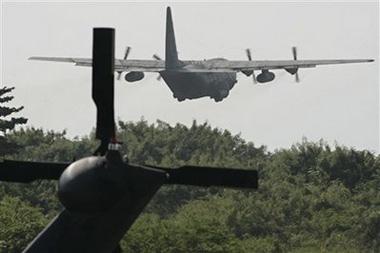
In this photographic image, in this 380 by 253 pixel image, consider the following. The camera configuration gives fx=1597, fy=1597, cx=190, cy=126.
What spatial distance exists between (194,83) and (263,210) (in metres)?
34.4

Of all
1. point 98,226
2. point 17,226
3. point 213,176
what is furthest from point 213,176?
point 17,226

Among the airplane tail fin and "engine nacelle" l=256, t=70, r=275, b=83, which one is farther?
the airplane tail fin

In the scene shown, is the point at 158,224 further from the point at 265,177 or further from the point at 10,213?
the point at 265,177

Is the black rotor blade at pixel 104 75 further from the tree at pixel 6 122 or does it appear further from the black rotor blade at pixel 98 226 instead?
the tree at pixel 6 122

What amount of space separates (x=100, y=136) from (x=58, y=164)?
4.16ft

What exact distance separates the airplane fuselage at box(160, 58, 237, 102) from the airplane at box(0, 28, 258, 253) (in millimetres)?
144445

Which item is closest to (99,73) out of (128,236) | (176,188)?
(128,236)

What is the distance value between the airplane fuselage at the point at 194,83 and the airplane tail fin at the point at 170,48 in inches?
50.1

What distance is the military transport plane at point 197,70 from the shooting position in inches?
6777

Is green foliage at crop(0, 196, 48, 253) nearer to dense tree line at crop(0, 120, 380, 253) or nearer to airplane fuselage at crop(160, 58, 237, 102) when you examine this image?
dense tree line at crop(0, 120, 380, 253)

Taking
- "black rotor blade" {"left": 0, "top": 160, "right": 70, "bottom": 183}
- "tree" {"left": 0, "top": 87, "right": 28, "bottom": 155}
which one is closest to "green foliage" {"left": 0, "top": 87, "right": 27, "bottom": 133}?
"tree" {"left": 0, "top": 87, "right": 28, "bottom": 155}

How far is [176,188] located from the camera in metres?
156

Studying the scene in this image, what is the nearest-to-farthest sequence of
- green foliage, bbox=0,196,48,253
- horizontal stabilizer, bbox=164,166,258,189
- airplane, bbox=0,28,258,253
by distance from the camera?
airplane, bbox=0,28,258,253, horizontal stabilizer, bbox=164,166,258,189, green foliage, bbox=0,196,48,253

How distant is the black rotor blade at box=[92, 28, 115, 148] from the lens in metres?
26.0
